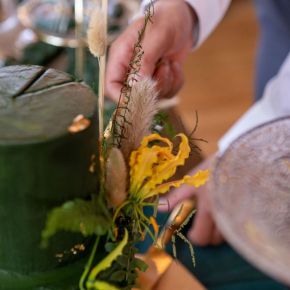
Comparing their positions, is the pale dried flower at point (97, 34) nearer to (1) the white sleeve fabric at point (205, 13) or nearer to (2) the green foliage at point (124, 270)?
(2) the green foliage at point (124, 270)

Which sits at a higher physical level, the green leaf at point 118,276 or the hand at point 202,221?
the green leaf at point 118,276

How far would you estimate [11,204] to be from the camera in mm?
383

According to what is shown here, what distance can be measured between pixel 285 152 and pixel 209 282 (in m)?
0.45

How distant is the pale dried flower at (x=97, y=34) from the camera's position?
40 centimetres

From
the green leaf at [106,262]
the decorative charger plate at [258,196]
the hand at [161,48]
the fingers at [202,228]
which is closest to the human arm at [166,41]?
the hand at [161,48]

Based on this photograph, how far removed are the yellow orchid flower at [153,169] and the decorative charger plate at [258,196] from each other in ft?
0.54

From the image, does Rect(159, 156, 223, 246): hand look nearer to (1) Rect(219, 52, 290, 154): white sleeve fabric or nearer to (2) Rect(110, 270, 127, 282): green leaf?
(1) Rect(219, 52, 290, 154): white sleeve fabric

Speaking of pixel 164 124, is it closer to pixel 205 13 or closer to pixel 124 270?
pixel 124 270

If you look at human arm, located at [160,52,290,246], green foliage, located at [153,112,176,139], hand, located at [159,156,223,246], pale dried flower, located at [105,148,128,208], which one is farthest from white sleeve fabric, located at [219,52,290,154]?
pale dried flower, located at [105,148,128,208]

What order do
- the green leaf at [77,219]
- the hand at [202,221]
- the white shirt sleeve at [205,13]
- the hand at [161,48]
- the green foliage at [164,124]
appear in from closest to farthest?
the green leaf at [77,219] → the green foliage at [164,124] → the hand at [161,48] → the white shirt sleeve at [205,13] → the hand at [202,221]

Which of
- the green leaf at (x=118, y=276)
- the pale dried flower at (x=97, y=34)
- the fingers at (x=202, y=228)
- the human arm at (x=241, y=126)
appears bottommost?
the fingers at (x=202, y=228)

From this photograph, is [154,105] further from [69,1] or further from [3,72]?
[69,1]

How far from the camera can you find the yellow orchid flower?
41 cm

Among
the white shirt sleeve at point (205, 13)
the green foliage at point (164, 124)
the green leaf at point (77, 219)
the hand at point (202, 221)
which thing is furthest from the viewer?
the hand at point (202, 221)
